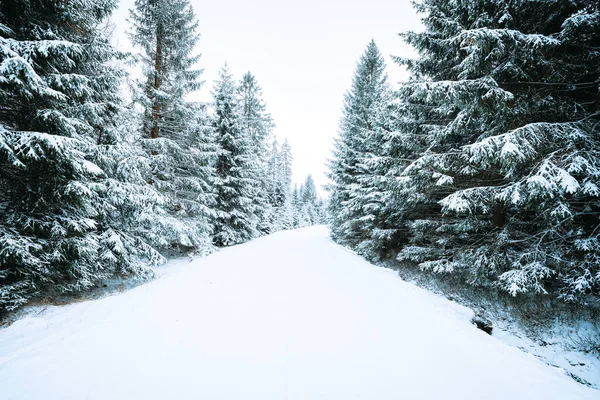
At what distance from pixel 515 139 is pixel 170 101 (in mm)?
11415

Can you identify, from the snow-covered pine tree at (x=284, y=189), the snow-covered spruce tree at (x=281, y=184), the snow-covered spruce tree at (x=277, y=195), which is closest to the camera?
the snow-covered spruce tree at (x=277, y=195)

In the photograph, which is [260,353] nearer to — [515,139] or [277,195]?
[515,139]

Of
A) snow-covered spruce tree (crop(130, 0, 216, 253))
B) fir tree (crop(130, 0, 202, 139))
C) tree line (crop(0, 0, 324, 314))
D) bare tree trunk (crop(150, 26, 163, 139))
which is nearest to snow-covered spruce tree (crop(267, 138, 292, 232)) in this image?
tree line (crop(0, 0, 324, 314))

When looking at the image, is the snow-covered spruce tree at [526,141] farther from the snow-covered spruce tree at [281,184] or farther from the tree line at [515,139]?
the snow-covered spruce tree at [281,184]

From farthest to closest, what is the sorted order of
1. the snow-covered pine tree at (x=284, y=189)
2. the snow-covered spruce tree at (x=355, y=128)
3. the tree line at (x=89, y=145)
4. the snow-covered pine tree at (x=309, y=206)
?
1. the snow-covered pine tree at (x=309, y=206)
2. the snow-covered pine tree at (x=284, y=189)
3. the snow-covered spruce tree at (x=355, y=128)
4. the tree line at (x=89, y=145)

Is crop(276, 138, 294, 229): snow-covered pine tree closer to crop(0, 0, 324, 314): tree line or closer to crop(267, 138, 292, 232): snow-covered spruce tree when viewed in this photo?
crop(267, 138, 292, 232): snow-covered spruce tree

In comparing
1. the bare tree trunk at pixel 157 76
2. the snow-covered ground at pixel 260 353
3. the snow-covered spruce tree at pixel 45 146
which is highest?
the bare tree trunk at pixel 157 76

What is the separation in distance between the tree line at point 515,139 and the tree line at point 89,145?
808 centimetres

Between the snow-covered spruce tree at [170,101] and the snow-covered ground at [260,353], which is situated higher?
the snow-covered spruce tree at [170,101]

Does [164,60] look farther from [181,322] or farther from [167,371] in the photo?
[167,371]

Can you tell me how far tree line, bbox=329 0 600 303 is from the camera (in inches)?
164

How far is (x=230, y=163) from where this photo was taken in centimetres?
1549

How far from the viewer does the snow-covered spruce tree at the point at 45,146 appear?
14.5 ft

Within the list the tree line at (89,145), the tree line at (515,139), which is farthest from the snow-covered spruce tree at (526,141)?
the tree line at (89,145)
